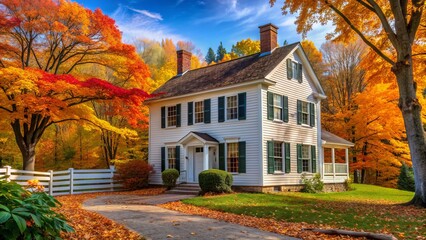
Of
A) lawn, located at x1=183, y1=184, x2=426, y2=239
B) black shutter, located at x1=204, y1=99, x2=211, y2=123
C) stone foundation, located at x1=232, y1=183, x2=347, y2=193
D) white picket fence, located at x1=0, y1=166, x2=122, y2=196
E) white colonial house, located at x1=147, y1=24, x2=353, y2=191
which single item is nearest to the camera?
lawn, located at x1=183, y1=184, x2=426, y2=239

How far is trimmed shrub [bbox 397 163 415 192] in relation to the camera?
27891 mm

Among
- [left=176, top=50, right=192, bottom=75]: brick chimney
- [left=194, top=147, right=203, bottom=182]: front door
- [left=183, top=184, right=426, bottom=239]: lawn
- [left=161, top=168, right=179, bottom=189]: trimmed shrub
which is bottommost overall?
[left=183, top=184, right=426, bottom=239]: lawn

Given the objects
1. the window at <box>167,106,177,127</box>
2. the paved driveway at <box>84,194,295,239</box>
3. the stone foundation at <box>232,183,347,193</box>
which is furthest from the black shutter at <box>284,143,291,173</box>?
the paved driveway at <box>84,194,295,239</box>

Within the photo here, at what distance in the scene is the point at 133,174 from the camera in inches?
785

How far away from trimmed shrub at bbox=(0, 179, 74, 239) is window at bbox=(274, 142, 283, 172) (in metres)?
14.0

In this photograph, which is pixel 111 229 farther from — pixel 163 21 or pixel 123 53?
pixel 123 53

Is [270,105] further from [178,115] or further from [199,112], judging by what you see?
[178,115]

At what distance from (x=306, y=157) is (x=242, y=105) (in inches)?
216

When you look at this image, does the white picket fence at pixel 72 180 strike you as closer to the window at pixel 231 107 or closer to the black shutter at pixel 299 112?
the window at pixel 231 107

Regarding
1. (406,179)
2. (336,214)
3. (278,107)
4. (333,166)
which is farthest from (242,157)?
(406,179)

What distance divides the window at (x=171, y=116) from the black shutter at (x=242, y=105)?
474 cm

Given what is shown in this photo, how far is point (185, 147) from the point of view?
62.2 ft

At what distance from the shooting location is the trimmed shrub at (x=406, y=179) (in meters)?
27.9

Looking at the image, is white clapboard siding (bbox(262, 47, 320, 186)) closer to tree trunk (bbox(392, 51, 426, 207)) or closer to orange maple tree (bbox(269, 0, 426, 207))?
orange maple tree (bbox(269, 0, 426, 207))
